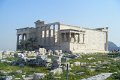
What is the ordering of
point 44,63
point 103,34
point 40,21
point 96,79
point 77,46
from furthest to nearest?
1. point 103,34
2. point 40,21
3. point 77,46
4. point 44,63
5. point 96,79

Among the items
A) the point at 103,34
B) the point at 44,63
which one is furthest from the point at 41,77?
the point at 103,34

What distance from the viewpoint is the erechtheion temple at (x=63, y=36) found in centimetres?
8144

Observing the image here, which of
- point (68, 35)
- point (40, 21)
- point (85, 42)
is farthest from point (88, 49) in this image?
point (40, 21)

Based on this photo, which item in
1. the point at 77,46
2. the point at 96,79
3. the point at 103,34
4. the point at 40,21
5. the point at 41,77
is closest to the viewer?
the point at 96,79

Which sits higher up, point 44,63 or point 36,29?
point 36,29

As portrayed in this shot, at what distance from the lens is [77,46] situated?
271ft

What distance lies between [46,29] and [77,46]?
10.0m

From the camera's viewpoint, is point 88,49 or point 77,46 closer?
point 77,46

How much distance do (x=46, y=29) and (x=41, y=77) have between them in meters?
67.3

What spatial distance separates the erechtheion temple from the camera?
81.4 m

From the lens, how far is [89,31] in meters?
91.6

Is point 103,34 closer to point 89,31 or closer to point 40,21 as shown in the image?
point 89,31

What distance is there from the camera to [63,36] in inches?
3312

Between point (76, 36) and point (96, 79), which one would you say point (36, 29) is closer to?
point (76, 36)
